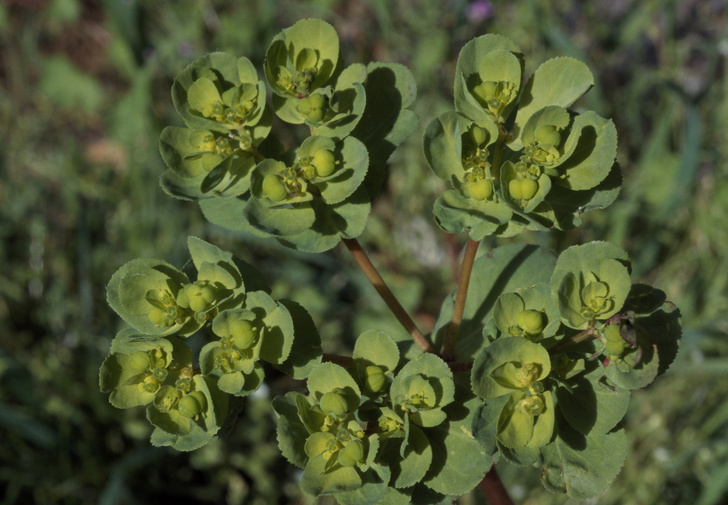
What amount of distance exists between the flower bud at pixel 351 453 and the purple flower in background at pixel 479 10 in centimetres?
339

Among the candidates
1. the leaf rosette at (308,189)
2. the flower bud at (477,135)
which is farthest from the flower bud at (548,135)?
the leaf rosette at (308,189)

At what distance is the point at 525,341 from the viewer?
1288 millimetres

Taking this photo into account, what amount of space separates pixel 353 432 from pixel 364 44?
3.62m

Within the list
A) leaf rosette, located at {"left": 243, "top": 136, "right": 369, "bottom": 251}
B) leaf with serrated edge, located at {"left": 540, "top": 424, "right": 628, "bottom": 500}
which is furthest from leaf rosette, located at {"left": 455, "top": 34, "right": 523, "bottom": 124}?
leaf with serrated edge, located at {"left": 540, "top": 424, "right": 628, "bottom": 500}

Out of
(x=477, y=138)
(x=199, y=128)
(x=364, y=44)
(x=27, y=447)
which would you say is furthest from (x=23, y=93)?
(x=477, y=138)

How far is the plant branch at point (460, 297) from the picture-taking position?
1.56 metres

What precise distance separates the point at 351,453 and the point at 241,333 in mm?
299

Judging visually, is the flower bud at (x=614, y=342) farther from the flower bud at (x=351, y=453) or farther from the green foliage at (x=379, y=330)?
the flower bud at (x=351, y=453)

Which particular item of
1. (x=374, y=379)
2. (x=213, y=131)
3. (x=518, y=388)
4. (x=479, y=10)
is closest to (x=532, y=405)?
(x=518, y=388)

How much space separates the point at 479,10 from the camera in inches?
163

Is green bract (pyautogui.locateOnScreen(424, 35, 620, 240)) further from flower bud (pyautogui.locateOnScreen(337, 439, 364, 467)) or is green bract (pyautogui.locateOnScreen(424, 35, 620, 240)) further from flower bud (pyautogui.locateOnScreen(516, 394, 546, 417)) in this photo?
flower bud (pyautogui.locateOnScreen(337, 439, 364, 467))

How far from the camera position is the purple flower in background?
4.13 m

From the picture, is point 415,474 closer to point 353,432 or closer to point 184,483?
point 353,432

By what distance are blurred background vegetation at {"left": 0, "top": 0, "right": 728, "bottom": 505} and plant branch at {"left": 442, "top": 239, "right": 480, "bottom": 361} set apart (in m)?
1.35
